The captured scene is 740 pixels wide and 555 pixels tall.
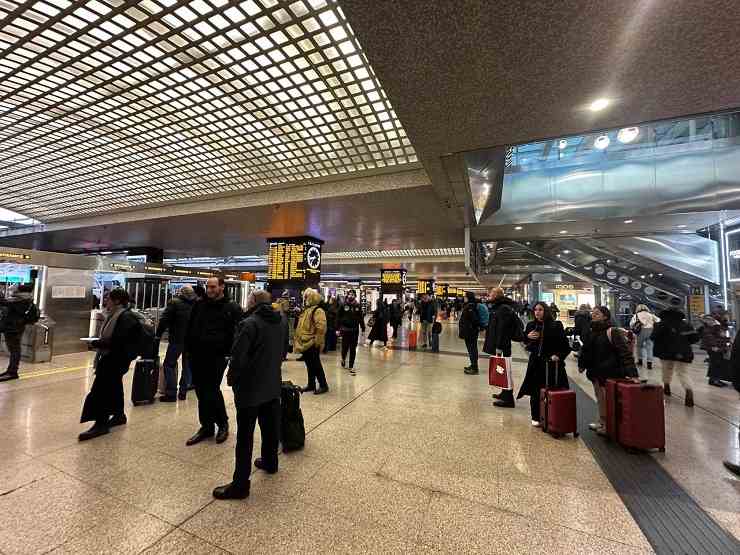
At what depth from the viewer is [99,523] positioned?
2123mm

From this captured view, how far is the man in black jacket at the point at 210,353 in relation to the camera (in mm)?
3424

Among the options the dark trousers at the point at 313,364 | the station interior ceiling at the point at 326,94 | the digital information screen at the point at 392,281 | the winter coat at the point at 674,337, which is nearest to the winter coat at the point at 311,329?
the dark trousers at the point at 313,364

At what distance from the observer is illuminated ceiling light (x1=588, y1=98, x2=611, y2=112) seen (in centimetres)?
333

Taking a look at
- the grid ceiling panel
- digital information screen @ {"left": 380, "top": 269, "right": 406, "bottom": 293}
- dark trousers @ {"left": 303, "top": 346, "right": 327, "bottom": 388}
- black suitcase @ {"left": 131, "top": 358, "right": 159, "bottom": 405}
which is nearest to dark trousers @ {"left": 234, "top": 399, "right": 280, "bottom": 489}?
dark trousers @ {"left": 303, "top": 346, "right": 327, "bottom": 388}

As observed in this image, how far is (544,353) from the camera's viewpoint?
4.12 metres

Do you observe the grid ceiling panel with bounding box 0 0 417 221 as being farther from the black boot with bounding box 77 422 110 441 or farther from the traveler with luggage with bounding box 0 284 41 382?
the black boot with bounding box 77 422 110 441

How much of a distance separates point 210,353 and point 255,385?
1.24 meters

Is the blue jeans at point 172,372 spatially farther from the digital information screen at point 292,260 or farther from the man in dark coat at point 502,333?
the digital information screen at point 292,260

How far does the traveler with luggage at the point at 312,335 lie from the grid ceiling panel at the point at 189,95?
9.85 ft

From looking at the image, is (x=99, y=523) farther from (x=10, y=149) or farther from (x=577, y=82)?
(x=10, y=149)

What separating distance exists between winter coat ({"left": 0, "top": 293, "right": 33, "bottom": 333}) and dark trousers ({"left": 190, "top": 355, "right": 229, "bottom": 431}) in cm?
503

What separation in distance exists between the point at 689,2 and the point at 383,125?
11.9 ft

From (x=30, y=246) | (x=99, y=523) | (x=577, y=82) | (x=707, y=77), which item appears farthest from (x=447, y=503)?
(x=30, y=246)

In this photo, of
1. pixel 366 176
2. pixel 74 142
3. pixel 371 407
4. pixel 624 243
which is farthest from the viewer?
pixel 624 243
